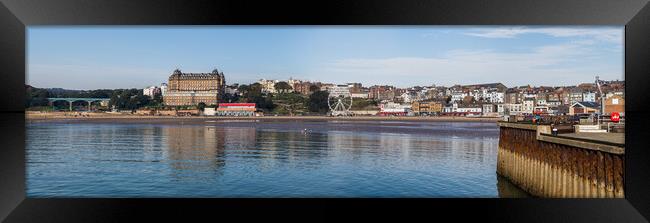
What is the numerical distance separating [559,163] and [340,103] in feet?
228

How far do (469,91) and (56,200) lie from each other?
78.9m

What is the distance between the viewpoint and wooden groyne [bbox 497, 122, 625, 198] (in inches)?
305

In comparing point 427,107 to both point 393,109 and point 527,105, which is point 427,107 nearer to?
point 393,109

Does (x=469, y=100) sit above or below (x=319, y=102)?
above

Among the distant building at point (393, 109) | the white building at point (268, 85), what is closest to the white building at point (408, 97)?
the distant building at point (393, 109)

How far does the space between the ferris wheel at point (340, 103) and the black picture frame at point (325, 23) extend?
70816 millimetres

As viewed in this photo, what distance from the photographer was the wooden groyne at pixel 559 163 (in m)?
7.76

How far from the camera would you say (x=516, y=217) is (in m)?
6.21

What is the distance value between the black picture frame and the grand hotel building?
253 feet

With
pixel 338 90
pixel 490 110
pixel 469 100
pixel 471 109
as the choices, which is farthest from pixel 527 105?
A: pixel 338 90

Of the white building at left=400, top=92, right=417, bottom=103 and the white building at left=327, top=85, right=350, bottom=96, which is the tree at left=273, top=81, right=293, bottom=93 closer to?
the white building at left=327, top=85, right=350, bottom=96

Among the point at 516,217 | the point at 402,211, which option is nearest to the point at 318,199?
the point at 402,211

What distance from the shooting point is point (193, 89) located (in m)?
82.1

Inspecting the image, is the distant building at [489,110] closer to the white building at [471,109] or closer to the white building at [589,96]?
the white building at [471,109]
